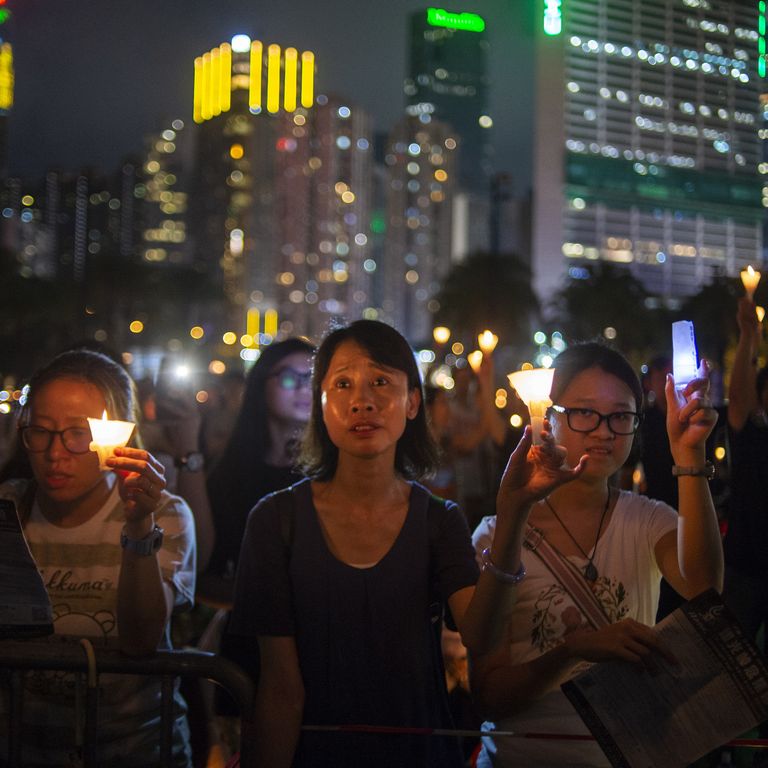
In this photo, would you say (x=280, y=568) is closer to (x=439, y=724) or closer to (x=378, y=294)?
(x=439, y=724)

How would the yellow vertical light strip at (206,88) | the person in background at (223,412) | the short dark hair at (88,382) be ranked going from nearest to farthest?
the short dark hair at (88,382) < the person in background at (223,412) < the yellow vertical light strip at (206,88)

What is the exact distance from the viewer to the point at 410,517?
3.05m

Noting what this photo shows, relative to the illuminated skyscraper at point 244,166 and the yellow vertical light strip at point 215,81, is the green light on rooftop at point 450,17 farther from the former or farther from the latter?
the yellow vertical light strip at point 215,81

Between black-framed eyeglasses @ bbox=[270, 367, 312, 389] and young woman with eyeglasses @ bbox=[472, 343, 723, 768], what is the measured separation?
6.81 feet

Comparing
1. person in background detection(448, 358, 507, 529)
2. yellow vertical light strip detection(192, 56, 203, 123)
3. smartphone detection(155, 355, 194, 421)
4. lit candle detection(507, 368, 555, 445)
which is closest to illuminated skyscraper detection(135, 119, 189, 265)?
yellow vertical light strip detection(192, 56, 203, 123)

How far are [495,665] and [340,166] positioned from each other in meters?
151

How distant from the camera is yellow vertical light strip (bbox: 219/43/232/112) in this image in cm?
17762

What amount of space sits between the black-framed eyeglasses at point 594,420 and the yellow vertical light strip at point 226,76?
180504mm

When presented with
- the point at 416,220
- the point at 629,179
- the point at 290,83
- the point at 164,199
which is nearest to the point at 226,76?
the point at 290,83

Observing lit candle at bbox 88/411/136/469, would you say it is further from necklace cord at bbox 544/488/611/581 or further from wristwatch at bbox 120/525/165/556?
necklace cord at bbox 544/488/611/581

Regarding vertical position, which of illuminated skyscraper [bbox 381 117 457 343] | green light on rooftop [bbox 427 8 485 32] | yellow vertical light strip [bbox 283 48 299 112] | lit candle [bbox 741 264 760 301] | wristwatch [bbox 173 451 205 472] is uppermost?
yellow vertical light strip [bbox 283 48 299 112]

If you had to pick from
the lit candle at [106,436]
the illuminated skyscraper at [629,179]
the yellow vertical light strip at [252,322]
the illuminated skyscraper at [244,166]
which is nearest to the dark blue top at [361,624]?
the lit candle at [106,436]

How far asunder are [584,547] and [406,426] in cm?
75

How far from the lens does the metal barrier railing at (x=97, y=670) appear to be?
2.76 metres
